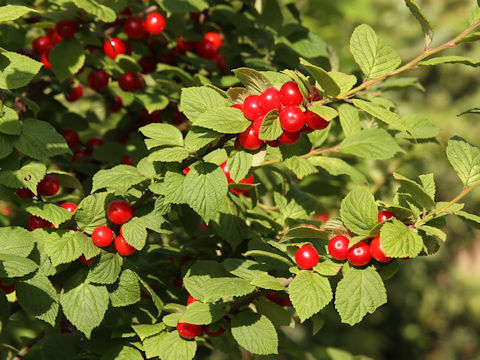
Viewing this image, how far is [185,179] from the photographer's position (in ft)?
4.37

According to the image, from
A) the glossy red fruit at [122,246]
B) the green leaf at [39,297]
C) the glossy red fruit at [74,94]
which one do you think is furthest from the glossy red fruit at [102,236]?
the glossy red fruit at [74,94]

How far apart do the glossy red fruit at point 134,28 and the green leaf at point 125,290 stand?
0.93 metres

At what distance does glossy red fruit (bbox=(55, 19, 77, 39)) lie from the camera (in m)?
1.85

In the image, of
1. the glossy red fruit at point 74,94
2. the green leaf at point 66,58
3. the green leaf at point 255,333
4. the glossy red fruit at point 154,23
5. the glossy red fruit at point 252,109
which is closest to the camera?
the glossy red fruit at point 252,109

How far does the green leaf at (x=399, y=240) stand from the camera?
4.00 ft

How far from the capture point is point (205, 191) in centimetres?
131

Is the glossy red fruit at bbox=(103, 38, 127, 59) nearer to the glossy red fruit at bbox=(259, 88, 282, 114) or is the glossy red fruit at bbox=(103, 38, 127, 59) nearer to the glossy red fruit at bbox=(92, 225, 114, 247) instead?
the glossy red fruit at bbox=(92, 225, 114, 247)

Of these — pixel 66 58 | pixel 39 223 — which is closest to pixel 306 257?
pixel 39 223

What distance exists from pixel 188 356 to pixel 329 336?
5.63 m

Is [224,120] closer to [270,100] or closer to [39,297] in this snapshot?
[270,100]

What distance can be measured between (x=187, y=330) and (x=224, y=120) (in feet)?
1.85

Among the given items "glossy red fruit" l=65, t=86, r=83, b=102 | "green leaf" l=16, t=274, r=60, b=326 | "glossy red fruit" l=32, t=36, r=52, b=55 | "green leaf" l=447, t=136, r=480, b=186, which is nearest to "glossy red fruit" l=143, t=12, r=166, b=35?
"glossy red fruit" l=32, t=36, r=52, b=55

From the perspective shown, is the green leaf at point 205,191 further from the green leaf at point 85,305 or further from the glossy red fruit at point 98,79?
the glossy red fruit at point 98,79

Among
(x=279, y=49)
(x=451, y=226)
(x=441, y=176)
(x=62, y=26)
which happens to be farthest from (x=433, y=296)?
(x=62, y=26)
